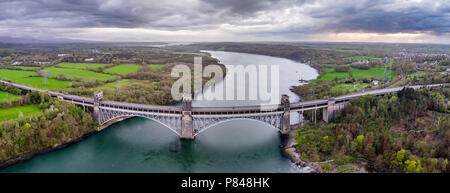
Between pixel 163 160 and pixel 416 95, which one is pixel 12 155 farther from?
pixel 416 95

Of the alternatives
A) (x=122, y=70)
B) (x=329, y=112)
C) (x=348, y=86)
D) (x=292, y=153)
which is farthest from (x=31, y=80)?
(x=348, y=86)

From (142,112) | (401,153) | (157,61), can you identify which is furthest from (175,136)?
(157,61)

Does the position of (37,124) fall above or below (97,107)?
below

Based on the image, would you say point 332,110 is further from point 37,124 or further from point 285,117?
point 37,124

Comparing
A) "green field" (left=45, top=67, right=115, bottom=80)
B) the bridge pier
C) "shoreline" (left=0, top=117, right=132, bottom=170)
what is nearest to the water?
"shoreline" (left=0, top=117, right=132, bottom=170)

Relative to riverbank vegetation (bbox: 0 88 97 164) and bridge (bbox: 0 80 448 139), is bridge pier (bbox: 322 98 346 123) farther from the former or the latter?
riverbank vegetation (bbox: 0 88 97 164)

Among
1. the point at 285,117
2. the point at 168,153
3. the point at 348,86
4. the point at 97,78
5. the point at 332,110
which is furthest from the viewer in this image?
the point at 97,78
